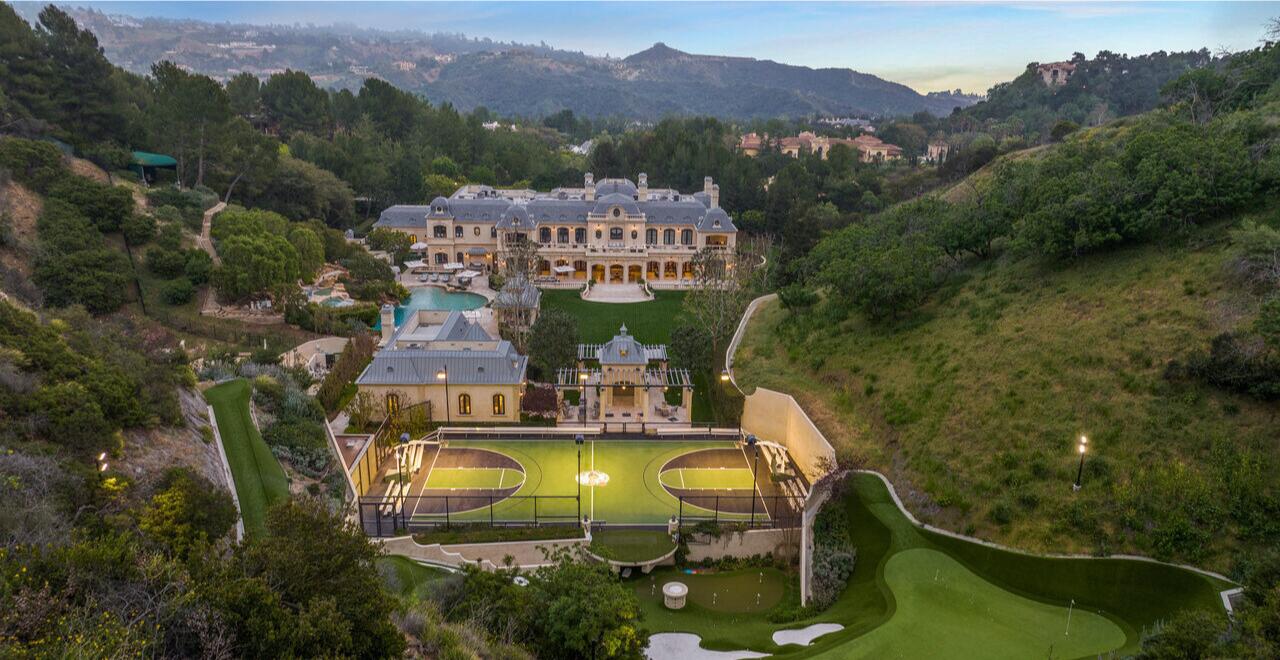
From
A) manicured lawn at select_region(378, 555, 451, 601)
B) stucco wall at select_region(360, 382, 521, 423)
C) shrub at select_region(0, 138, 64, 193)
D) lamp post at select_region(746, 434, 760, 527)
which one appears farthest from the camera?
shrub at select_region(0, 138, 64, 193)

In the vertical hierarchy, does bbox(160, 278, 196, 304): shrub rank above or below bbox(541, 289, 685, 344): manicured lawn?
above

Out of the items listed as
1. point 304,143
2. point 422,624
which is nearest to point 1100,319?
point 422,624

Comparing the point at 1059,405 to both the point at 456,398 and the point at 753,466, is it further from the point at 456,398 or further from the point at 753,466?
the point at 456,398

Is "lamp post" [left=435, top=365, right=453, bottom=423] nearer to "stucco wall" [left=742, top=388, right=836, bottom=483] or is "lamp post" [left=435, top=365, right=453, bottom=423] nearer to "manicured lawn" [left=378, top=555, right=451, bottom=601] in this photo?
"manicured lawn" [left=378, top=555, right=451, bottom=601]

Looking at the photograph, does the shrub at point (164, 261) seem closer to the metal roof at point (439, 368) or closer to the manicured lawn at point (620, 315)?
the metal roof at point (439, 368)

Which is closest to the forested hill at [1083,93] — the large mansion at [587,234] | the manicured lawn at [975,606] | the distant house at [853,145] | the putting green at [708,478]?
the distant house at [853,145]

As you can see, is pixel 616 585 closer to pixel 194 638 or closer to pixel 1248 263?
pixel 194 638

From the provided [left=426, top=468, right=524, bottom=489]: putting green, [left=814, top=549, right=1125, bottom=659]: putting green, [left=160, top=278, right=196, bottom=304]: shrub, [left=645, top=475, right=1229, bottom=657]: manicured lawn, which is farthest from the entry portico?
[left=160, top=278, right=196, bottom=304]: shrub
